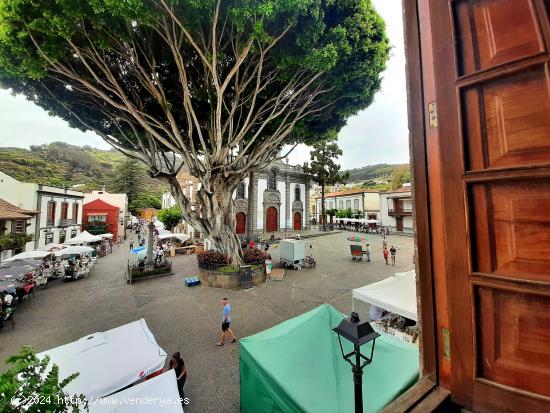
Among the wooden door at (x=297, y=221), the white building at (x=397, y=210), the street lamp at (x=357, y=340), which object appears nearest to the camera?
the street lamp at (x=357, y=340)

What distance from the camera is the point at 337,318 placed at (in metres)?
4.57

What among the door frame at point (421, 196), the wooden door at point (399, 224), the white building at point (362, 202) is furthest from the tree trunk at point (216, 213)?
the white building at point (362, 202)

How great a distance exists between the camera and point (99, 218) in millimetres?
30328

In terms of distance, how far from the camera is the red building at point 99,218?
29.1m

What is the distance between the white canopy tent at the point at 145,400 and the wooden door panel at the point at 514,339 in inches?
159

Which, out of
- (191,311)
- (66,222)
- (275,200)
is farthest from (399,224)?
(66,222)

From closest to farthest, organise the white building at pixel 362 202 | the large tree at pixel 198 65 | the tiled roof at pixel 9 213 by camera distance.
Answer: the large tree at pixel 198 65
the tiled roof at pixel 9 213
the white building at pixel 362 202

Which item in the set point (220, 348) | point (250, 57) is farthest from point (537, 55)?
point (250, 57)

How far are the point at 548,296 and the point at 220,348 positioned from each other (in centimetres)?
773

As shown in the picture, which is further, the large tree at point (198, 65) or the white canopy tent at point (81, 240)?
the white canopy tent at point (81, 240)

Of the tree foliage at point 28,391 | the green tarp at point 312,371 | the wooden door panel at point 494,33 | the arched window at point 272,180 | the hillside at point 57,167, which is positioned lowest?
the green tarp at point 312,371

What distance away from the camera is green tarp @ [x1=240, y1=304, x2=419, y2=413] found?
10.5 ft

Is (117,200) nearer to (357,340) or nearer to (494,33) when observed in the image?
(357,340)

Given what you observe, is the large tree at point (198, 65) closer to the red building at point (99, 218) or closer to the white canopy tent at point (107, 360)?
the white canopy tent at point (107, 360)
